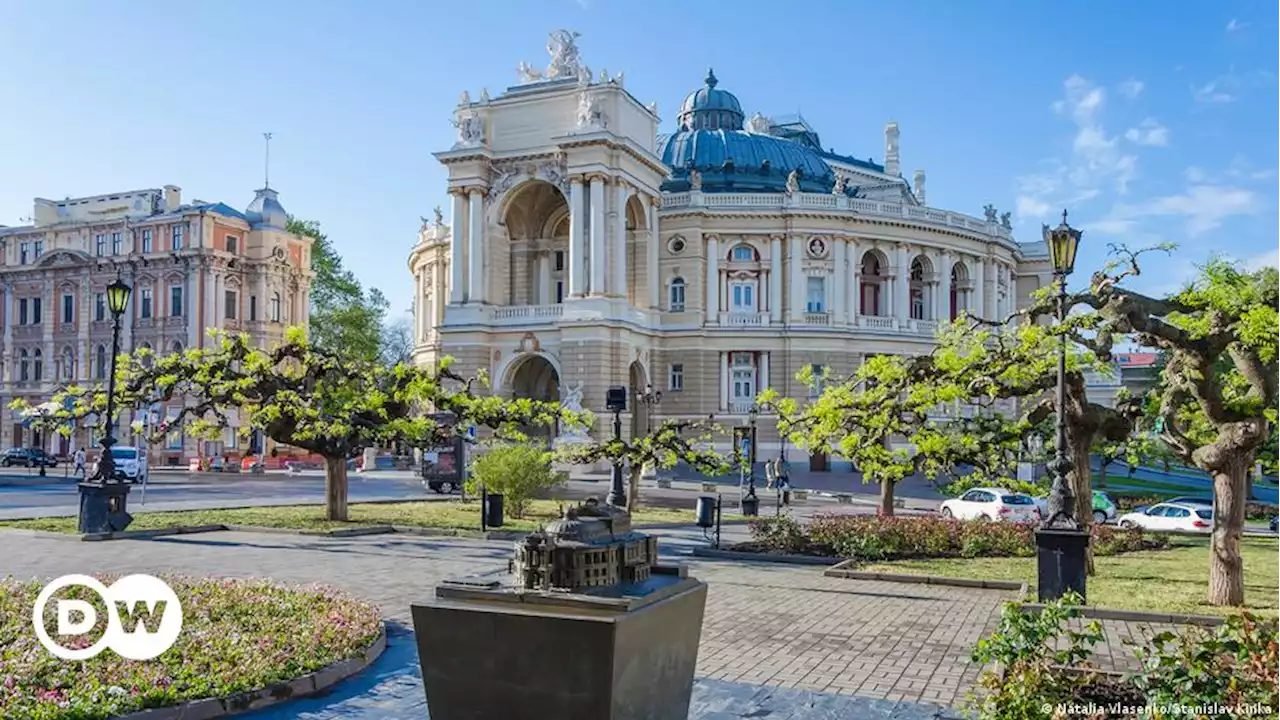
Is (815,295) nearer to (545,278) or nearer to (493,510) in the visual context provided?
(545,278)

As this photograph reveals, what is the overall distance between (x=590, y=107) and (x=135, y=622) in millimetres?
46456

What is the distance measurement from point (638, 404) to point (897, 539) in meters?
40.8

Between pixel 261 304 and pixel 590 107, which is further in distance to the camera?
pixel 261 304

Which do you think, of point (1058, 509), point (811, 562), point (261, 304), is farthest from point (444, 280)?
point (1058, 509)

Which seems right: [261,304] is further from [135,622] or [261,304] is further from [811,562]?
[135,622]

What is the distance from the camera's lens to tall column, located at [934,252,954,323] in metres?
65.0

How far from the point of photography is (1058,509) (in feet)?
48.4

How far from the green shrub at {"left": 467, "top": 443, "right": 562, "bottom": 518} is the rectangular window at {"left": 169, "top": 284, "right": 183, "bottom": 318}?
47.3m

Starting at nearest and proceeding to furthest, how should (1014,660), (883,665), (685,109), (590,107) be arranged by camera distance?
(1014,660), (883,665), (590,107), (685,109)

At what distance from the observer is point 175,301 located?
70.3 m

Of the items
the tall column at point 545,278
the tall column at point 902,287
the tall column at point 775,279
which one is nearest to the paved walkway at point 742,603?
the tall column at point 775,279

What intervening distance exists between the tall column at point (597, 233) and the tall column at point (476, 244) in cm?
654

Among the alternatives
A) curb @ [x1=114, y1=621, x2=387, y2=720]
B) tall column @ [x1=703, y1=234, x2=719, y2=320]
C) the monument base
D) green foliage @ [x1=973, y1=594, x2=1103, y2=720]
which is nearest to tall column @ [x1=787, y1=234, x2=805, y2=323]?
tall column @ [x1=703, y1=234, x2=719, y2=320]

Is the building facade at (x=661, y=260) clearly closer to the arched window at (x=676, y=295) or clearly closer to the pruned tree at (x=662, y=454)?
the arched window at (x=676, y=295)
